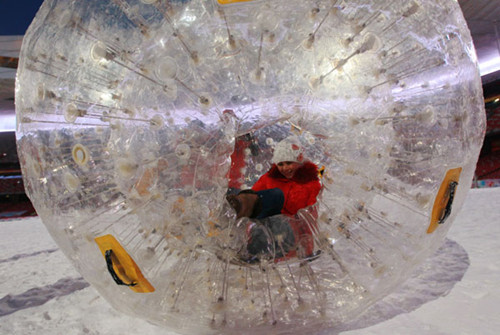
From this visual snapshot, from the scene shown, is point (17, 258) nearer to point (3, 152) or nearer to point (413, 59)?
point (413, 59)

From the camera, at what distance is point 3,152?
799 cm

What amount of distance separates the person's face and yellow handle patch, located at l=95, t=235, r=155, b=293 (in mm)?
817

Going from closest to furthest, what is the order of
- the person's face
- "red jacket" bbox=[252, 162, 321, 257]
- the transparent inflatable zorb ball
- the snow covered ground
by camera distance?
the transparent inflatable zorb ball
the snow covered ground
"red jacket" bbox=[252, 162, 321, 257]
the person's face

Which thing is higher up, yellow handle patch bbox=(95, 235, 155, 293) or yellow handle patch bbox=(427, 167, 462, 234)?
yellow handle patch bbox=(427, 167, 462, 234)

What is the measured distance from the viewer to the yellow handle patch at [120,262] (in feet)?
2.92

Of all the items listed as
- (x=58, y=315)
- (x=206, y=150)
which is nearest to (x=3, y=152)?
(x=58, y=315)

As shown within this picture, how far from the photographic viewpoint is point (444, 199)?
0.96 metres

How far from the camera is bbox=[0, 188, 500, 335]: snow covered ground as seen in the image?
3.14ft

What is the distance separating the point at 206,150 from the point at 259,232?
0.27m

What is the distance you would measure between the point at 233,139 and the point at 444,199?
59 centimetres

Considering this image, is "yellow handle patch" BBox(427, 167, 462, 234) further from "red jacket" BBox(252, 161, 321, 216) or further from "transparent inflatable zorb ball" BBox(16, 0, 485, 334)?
"red jacket" BBox(252, 161, 321, 216)

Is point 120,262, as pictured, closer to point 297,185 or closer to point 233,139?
point 233,139

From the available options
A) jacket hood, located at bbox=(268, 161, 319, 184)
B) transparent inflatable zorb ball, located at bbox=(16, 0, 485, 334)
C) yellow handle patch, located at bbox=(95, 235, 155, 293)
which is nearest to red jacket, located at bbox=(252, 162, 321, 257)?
jacket hood, located at bbox=(268, 161, 319, 184)

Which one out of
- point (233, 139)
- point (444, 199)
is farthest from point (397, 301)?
point (233, 139)
